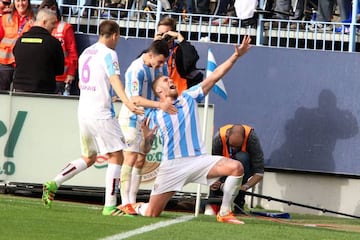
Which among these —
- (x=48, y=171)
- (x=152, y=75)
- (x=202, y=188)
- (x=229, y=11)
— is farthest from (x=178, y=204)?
(x=229, y=11)

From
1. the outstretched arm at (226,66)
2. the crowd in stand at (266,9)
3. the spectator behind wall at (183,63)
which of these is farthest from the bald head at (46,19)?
the outstretched arm at (226,66)

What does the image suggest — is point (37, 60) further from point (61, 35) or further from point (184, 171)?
point (184, 171)

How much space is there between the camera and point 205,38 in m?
17.1

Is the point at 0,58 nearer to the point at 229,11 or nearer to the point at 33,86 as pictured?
the point at 33,86

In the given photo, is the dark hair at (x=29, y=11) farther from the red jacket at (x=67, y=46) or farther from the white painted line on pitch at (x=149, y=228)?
the white painted line on pitch at (x=149, y=228)

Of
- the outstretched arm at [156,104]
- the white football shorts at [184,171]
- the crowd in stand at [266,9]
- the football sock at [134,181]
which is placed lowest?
the football sock at [134,181]

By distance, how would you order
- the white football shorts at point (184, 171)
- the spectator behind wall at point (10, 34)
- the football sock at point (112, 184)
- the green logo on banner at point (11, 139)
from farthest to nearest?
the spectator behind wall at point (10, 34)
the green logo on banner at point (11, 139)
the football sock at point (112, 184)
the white football shorts at point (184, 171)

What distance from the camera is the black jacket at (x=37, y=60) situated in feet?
51.0

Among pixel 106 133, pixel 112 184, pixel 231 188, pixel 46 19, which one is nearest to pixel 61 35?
pixel 46 19

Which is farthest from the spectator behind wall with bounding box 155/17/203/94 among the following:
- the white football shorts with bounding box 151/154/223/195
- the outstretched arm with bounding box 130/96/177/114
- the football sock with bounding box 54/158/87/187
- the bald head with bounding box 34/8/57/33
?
the white football shorts with bounding box 151/154/223/195

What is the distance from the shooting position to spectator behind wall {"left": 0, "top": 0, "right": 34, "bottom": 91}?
16.7m

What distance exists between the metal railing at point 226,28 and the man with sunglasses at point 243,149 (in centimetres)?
216

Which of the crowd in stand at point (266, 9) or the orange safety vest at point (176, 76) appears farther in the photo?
the crowd in stand at point (266, 9)

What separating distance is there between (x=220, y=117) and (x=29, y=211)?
5.30 meters
